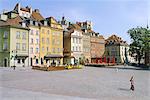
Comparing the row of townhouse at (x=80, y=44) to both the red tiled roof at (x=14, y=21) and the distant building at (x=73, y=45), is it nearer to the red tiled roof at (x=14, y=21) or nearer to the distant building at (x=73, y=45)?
the distant building at (x=73, y=45)

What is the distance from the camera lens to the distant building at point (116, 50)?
96625 millimetres

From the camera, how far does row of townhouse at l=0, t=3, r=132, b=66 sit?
181 ft

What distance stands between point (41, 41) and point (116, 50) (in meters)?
41.0

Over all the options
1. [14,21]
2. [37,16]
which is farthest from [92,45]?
[14,21]

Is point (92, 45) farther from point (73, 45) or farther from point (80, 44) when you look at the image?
point (73, 45)

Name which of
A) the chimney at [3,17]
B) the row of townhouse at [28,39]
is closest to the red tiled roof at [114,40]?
the row of townhouse at [28,39]

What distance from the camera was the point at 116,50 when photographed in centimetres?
9719

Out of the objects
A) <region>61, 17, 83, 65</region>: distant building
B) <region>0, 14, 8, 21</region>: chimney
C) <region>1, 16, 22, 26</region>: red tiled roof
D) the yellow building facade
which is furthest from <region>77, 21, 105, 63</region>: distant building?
<region>0, 14, 8, 21</region>: chimney

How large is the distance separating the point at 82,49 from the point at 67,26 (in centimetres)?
877

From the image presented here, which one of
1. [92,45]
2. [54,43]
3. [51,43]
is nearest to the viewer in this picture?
[51,43]

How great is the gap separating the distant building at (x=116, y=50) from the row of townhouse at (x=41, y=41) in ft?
23.2

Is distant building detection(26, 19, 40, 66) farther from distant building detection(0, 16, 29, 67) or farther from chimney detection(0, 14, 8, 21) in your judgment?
chimney detection(0, 14, 8, 21)

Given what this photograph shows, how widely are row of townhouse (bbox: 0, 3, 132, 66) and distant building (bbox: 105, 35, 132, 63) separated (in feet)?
23.2

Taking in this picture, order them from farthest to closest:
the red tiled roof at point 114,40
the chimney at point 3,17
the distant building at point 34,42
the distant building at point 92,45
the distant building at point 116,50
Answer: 1. the red tiled roof at point 114,40
2. the distant building at point 116,50
3. the distant building at point 92,45
4. the distant building at point 34,42
5. the chimney at point 3,17
